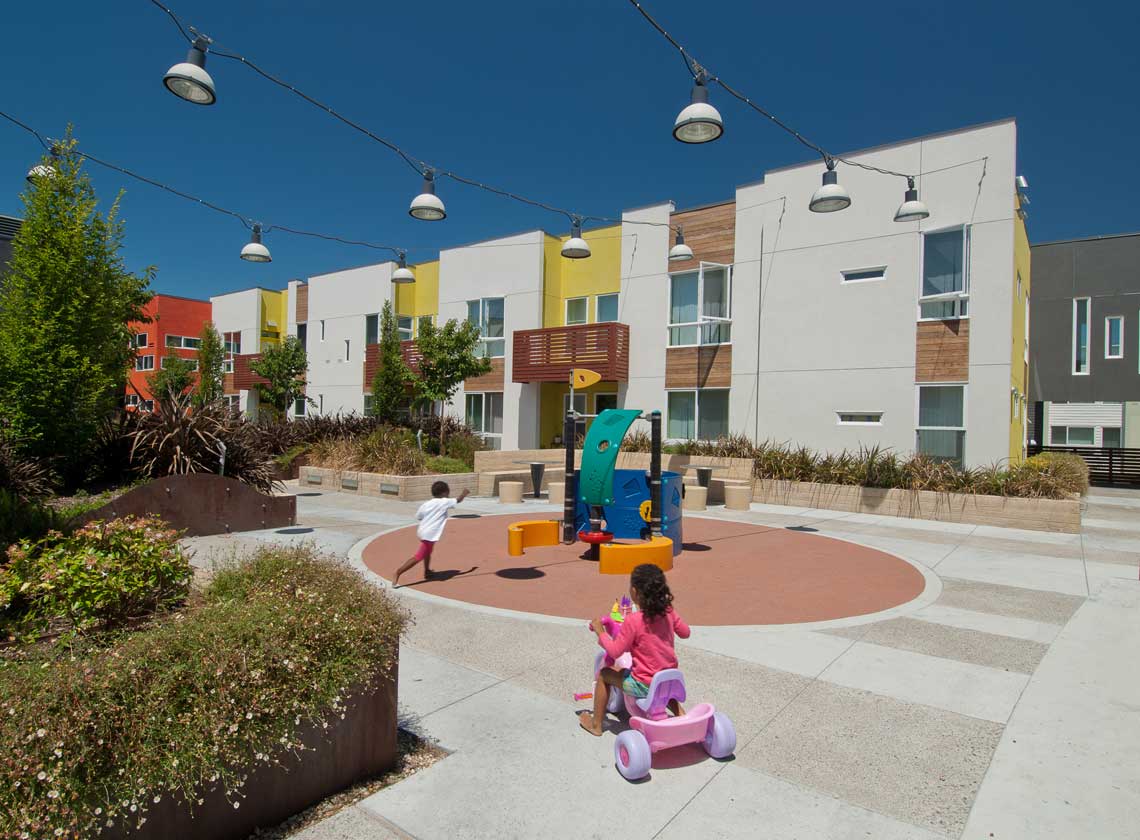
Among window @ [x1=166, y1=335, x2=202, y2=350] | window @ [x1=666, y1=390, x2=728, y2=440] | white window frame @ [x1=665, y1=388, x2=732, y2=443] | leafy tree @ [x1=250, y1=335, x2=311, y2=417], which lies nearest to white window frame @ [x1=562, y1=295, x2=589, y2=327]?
white window frame @ [x1=665, y1=388, x2=732, y2=443]

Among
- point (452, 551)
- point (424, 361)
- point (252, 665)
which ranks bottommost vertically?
point (452, 551)

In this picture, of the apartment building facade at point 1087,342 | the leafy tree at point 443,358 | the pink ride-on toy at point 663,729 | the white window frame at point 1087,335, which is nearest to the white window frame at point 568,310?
the leafy tree at point 443,358

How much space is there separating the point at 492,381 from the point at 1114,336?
25.1m

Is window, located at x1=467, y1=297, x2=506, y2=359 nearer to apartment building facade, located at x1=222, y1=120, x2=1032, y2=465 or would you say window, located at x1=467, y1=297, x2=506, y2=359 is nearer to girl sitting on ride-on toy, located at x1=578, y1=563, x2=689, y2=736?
apartment building facade, located at x1=222, y1=120, x2=1032, y2=465

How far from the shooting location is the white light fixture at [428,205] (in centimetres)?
1045

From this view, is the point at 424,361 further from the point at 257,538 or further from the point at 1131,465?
the point at 1131,465

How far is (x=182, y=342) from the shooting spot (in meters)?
41.5

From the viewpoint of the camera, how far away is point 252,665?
3002 millimetres

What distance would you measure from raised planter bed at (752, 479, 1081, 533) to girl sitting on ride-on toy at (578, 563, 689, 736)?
11928mm

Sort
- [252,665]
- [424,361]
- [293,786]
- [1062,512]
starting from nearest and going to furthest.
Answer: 1. [252,665]
2. [293,786]
3. [1062,512]
4. [424,361]

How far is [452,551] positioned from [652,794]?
688 cm

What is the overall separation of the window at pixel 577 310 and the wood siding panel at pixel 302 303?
15710 mm

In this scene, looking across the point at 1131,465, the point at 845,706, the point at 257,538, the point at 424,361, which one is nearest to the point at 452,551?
the point at 257,538

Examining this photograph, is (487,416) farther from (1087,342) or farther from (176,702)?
(1087,342)
